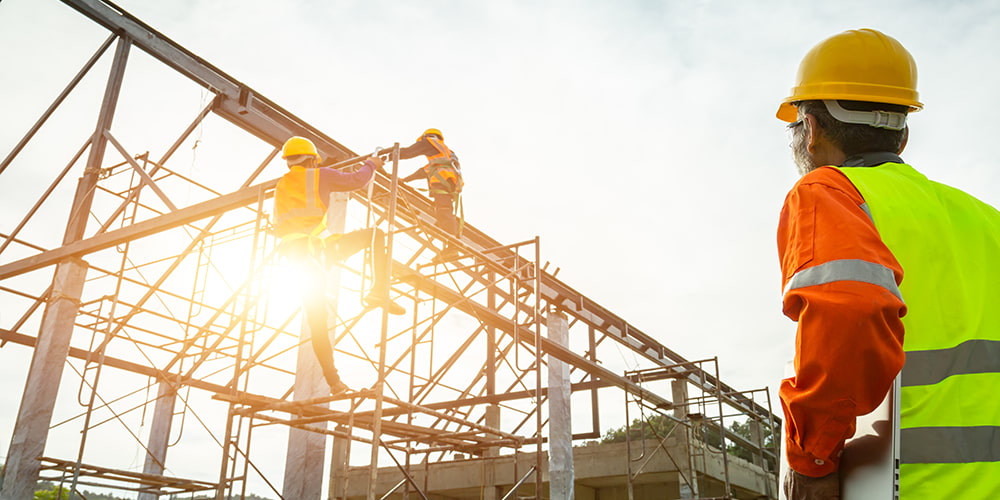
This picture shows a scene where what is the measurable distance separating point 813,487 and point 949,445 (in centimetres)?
29

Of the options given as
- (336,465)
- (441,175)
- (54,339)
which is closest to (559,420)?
(336,465)

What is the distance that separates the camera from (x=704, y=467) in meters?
19.8

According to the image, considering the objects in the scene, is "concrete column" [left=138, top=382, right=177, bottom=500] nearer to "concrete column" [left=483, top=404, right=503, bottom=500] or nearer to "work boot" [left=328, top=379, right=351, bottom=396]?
"work boot" [left=328, top=379, right=351, bottom=396]

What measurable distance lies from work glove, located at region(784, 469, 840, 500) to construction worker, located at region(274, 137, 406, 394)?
6.21 metres

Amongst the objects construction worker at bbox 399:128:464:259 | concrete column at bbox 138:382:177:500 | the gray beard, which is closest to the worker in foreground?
the gray beard

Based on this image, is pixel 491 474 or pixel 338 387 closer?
pixel 338 387

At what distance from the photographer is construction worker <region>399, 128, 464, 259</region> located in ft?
35.1

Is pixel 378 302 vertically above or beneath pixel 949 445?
above

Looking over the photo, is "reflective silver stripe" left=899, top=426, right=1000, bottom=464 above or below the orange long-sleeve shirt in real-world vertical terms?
below

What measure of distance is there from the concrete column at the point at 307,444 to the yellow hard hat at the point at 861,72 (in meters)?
7.73

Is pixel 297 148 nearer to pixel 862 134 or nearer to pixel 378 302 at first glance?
pixel 378 302

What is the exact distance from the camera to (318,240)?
26.6 feet

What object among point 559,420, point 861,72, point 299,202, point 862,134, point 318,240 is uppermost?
point 299,202

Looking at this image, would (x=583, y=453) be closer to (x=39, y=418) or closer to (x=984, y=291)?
(x=39, y=418)
